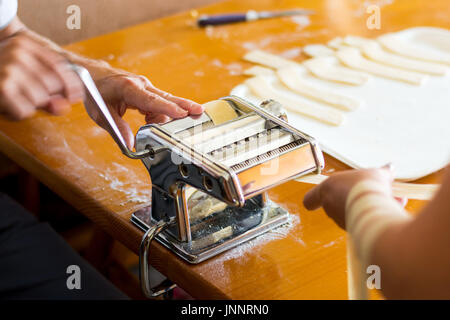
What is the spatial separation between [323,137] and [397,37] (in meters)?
0.48

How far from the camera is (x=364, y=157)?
0.94 m

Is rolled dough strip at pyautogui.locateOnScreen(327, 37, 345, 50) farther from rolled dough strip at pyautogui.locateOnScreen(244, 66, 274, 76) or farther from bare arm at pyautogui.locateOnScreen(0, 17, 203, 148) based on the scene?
bare arm at pyautogui.locateOnScreen(0, 17, 203, 148)

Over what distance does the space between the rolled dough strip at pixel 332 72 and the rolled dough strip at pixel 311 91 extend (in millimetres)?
40

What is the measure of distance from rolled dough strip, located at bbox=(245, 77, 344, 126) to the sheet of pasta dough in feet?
0.03

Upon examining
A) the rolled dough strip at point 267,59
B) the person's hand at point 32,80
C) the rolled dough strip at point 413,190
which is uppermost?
the person's hand at point 32,80

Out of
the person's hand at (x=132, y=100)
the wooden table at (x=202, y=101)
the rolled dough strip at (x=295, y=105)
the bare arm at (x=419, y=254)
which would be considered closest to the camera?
the bare arm at (x=419, y=254)

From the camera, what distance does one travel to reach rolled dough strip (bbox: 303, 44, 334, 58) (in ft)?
4.27

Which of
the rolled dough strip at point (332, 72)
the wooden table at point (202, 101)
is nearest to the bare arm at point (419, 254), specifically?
the wooden table at point (202, 101)

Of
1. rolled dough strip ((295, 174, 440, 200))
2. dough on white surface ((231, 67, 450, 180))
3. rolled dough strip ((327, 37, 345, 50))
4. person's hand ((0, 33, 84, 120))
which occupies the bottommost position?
rolled dough strip ((295, 174, 440, 200))

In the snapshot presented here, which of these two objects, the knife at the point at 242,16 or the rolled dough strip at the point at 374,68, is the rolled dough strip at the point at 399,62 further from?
the knife at the point at 242,16

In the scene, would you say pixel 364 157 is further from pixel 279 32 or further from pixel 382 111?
pixel 279 32

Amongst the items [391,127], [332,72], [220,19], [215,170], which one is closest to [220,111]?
[215,170]

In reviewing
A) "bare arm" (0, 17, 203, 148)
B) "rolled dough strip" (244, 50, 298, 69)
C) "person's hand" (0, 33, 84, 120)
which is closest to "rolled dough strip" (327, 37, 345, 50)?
"rolled dough strip" (244, 50, 298, 69)

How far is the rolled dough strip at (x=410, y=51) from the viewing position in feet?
4.10
